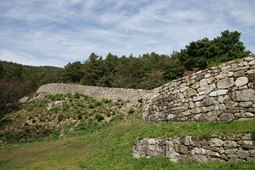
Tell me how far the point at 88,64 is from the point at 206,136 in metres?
57.3

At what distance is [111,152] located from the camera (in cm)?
1559

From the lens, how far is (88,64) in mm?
65750

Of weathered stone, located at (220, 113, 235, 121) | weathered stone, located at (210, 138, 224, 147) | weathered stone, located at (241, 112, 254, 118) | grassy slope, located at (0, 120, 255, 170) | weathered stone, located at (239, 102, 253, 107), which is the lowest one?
grassy slope, located at (0, 120, 255, 170)

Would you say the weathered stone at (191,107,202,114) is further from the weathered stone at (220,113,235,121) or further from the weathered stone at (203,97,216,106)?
the weathered stone at (220,113,235,121)

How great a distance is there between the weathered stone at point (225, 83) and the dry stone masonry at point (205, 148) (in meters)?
2.78

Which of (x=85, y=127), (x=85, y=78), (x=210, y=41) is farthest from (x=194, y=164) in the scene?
(x=85, y=78)

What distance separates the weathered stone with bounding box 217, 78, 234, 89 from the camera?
11.6 meters

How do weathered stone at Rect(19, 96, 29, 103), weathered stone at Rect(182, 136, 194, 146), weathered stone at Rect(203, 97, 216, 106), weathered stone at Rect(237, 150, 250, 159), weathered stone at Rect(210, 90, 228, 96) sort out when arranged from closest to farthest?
weathered stone at Rect(237, 150, 250, 159)
weathered stone at Rect(182, 136, 194, 146)
weathered stone at Rect(210, 90, 228, 96)
weathered stone at Rect(203, 97, 216, 106)
weathered stone at Rect(19, 96, 29, 103)

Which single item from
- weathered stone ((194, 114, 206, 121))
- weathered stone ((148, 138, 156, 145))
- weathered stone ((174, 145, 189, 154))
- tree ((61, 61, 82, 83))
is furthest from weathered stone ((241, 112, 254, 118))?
tree ((61, 61, 82, 83))

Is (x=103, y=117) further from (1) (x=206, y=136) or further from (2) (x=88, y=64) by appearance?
(2) (x=88, y=64)

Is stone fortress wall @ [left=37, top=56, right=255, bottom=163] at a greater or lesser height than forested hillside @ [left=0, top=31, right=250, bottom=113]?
lesser

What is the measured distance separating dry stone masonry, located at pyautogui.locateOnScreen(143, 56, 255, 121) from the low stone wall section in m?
16.4

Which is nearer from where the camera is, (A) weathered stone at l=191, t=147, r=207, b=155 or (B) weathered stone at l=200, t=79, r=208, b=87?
(A) weathered stone at l=191, t=147, r=207, b=155

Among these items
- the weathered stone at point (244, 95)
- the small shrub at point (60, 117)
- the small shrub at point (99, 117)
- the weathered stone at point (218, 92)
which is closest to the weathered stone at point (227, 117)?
the weathered stone at point (244, 95)
